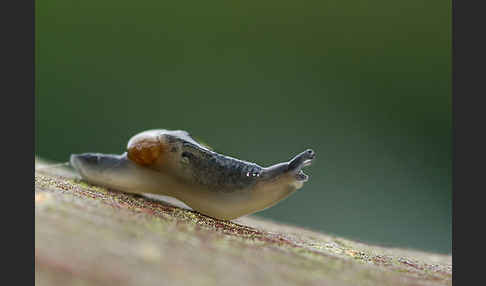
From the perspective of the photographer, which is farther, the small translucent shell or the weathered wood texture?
the small translucent shell

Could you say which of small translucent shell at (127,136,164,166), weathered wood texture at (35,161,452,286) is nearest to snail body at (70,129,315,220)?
small translucent shell at (127,136,164,166)

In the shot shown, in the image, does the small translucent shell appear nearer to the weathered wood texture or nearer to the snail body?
the snail body

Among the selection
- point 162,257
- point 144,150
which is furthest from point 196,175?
point 162,257

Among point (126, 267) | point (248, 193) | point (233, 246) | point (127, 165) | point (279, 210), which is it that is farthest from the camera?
point (279, 210)

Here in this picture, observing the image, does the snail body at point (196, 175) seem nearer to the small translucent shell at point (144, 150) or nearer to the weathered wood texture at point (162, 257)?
the small translucent shell at point (144, 150)

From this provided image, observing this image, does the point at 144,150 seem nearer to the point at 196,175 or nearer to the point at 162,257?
the point at 196,175

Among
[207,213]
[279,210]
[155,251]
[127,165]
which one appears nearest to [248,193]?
[207,213]

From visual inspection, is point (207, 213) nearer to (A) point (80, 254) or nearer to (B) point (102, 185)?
(B) point (102, 185)
